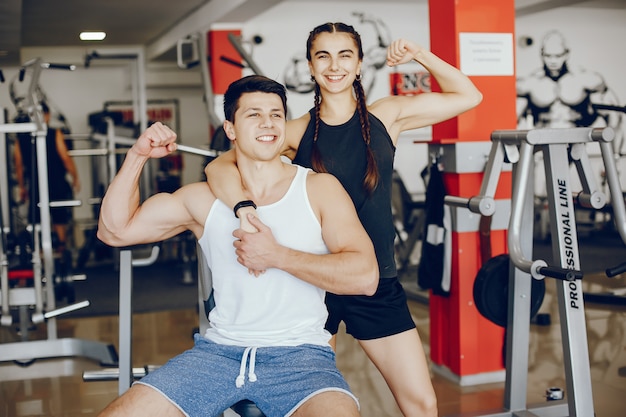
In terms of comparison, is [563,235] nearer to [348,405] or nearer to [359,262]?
[359,262]

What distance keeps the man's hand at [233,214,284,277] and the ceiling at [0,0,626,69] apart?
396cm

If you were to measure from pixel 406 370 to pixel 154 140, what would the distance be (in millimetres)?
889

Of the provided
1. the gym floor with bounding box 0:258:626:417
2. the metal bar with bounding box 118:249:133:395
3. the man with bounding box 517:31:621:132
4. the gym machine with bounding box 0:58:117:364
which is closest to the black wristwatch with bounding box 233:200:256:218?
the metal bar with bounding box 118:249:133:395

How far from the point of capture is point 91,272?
700cm

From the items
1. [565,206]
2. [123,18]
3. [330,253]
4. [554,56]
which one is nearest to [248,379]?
[330,253]

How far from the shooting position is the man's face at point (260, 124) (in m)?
1.82

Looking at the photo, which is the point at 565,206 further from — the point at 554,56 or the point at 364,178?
the point at 554,56

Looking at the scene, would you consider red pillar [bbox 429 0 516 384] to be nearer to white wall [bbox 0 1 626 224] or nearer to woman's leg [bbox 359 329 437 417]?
woman's leg [bbox 359 329 437 417]

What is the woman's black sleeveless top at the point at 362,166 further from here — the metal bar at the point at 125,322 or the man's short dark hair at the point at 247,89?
the metal bar at the point at 125,322

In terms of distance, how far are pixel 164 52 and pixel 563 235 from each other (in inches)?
260

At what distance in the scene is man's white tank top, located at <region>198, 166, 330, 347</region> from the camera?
5.68 ft

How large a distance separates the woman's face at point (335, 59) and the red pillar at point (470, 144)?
1.31 m

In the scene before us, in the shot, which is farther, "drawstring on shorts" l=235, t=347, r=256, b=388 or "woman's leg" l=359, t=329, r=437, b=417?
"woman's leg" l=359, t=329, r=437, b=417

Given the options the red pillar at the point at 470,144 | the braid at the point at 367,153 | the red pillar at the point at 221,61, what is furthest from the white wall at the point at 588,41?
the braid at the point at 367,153
